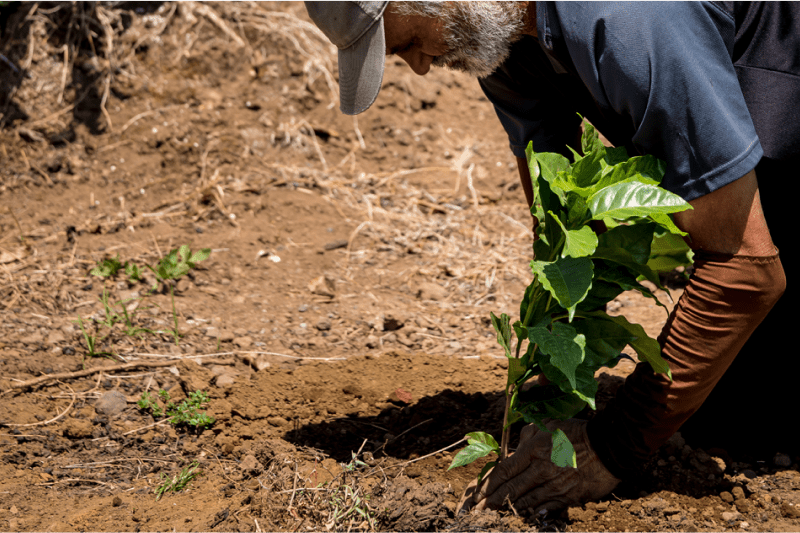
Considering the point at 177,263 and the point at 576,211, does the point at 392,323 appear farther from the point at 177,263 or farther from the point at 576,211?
the point at 576,211

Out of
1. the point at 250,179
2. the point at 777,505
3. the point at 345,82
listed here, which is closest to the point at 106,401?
the point at 345,82

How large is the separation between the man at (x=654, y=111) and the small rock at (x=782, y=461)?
9 cm

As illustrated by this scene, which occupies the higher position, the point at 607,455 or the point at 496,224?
the point at 607,455

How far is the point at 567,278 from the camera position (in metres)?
1.63

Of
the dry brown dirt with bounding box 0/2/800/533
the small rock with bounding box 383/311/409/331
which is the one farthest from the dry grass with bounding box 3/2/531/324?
the small rock with bounding box 383/311/409/331

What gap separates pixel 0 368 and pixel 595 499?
2413mm

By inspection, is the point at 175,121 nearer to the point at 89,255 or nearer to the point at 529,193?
the point at 89,255

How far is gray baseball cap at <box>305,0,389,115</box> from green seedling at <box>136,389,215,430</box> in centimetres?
134

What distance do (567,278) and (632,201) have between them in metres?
0.25

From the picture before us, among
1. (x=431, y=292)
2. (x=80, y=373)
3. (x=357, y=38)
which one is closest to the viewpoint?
(x=357, y=38)

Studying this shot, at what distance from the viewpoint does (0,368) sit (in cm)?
267

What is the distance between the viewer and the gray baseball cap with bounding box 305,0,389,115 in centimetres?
190

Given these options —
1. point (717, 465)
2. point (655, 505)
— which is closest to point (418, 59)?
point (655, 505)

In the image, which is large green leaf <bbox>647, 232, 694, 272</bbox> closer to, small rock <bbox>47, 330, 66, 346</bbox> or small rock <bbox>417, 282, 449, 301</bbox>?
small rock <bbox>417, 282, 449, 301</bbox>
